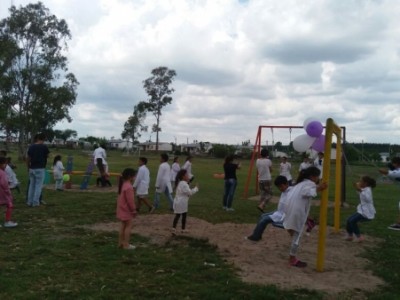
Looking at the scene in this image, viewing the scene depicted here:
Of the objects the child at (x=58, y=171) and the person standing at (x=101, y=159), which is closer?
the child at (x=58, y=171)

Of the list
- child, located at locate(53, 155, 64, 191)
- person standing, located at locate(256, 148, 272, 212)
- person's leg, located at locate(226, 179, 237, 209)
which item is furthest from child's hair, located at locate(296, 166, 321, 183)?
child, located at locate(53, 155, 64, 191)

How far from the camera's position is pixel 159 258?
7395 millimetres

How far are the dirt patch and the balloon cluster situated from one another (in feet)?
6.72

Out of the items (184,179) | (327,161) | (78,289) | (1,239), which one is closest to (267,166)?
(184,179)

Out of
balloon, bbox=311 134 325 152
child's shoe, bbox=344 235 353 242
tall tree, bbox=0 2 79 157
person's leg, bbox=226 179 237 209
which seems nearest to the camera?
child's shoe, bbox=344 235 353 242

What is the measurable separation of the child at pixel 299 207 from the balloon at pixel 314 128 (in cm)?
391

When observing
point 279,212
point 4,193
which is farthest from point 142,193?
point 279,212

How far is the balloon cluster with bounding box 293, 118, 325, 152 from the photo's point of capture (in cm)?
1100

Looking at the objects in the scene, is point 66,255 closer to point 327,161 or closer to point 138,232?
point 138,232

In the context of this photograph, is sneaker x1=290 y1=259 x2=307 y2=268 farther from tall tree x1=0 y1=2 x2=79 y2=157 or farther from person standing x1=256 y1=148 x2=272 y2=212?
tall tree x1=0 y1=2 x2=79 y2=157

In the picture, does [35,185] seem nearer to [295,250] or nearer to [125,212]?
[125,212]

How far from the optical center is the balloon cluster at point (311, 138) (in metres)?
11.0

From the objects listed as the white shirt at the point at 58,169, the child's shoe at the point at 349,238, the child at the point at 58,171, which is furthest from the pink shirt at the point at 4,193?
the white shirt at the point at 58,169

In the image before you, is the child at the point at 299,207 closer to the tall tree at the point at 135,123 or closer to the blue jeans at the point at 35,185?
the blue jeans at the point at 35,185
